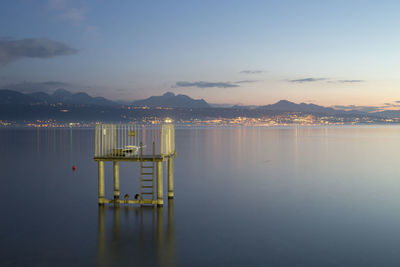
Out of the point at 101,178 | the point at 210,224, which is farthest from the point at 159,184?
the point at 210,224

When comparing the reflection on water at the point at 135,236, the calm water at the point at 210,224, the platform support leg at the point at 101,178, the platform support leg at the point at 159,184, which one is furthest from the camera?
the platform support leg at the point at 101,178

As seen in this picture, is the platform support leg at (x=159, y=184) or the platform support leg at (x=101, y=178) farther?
the platform support leg at (x=101, y=178)

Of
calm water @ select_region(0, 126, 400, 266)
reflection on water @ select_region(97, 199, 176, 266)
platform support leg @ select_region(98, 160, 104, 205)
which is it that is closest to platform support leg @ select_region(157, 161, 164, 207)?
reflection on water @ select_region(97, 199, 176, 266)

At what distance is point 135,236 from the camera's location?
49.9 ft

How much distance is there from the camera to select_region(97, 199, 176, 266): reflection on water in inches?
507

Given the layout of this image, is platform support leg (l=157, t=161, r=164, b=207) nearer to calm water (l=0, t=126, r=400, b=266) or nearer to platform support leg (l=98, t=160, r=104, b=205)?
calm water (l=0, t=126, r=400, b=266)

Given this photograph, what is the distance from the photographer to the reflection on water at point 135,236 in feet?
42.2

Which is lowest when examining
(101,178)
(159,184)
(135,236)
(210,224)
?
(210,224)

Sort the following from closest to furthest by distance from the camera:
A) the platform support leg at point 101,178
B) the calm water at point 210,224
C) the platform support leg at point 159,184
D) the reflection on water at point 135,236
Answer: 1. the reflection on water at point 135,236
2. the calm water at point 210,224
3. the platform support leg at point 159,184
4. the platform support leg at point 101,178

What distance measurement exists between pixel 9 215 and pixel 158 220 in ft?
24.4

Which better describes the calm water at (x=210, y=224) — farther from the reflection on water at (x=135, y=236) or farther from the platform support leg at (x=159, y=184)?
the platform support leg at (x=159, y=184)

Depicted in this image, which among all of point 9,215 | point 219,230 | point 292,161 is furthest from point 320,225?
point 292,161

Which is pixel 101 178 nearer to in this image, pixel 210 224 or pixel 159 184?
pixel 159 184

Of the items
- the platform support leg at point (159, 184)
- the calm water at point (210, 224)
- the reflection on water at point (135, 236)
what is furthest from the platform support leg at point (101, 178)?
the platform support leg at point (159, 184)
